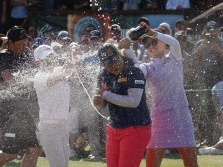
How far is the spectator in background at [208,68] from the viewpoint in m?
12.9

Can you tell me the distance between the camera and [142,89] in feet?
26.9

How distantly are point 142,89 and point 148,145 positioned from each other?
98 centimetres

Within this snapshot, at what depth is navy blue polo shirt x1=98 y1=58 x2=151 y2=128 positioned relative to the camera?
8172 millimetres

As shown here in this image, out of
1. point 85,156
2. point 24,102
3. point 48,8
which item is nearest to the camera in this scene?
point 24,102

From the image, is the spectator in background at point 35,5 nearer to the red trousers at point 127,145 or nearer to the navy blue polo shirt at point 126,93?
the navy blue polo shirt at point 126,93

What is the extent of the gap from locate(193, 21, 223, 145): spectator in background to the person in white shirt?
420 cm

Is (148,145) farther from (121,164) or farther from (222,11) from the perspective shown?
(222,11)

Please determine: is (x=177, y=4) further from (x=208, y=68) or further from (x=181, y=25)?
(x=208, y=68)

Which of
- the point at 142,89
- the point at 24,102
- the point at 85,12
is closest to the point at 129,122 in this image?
the point at 142,89

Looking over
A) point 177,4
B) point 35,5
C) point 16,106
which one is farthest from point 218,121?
point 35,5

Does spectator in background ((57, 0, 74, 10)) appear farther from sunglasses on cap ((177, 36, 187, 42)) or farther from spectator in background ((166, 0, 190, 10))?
sunglasses on cap ((177, 36, 187, 42))

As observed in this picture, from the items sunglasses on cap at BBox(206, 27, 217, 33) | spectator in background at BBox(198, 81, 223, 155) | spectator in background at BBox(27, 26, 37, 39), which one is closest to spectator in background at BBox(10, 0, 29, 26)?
spectator in background at BBox(27, 26, 37, 39)

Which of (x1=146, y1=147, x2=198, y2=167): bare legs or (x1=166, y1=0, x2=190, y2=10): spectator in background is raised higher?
(x1=166, y1=0, x2=190, y2=10): spectator in background

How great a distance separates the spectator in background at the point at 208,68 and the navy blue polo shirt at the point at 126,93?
4.78 m
